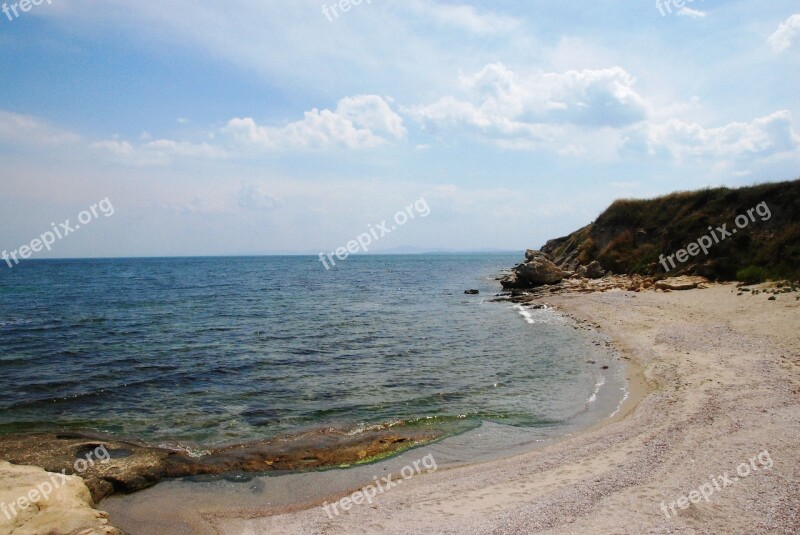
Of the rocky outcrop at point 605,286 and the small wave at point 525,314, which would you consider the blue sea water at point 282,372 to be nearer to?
the small wave at point 525,314

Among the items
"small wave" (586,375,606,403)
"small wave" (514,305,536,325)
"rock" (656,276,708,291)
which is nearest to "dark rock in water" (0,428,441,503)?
"small wave" (586,375,606,403)

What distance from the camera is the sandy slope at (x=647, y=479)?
26.7 feet

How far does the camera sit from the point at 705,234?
135 feet

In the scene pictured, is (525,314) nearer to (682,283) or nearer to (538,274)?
(682,283)

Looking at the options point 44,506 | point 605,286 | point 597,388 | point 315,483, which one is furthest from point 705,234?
point 44,506

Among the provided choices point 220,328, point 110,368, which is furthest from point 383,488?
point 220,328

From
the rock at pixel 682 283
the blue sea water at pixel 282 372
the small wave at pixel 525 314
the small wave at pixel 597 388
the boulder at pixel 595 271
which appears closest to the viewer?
the blue sea water at pixel 282 372

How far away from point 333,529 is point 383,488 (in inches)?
83.8

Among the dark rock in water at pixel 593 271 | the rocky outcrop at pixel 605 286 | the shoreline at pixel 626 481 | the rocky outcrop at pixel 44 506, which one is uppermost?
the dark rock in water at pixel 593 271

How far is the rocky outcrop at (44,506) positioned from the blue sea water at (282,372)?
4694 millimetres

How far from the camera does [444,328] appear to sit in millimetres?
32688

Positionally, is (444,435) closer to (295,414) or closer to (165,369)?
(295,414)

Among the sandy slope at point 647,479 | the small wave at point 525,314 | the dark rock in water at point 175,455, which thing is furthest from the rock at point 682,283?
the dark rock in water at point 175,455

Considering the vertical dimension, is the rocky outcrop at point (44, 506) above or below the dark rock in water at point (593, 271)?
below
